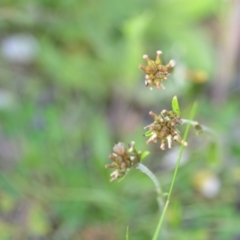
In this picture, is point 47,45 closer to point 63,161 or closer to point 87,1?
→ point 87,1

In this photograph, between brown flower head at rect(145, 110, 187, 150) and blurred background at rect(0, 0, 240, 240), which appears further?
blurred background at rect(0, 0, 240, 240)

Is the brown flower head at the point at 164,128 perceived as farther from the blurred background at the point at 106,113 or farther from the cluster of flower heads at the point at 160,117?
the blurred background at the point at 106,113

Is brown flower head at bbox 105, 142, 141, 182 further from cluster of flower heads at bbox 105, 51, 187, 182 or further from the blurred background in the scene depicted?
the blurred background

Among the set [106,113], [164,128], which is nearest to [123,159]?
[164,128]

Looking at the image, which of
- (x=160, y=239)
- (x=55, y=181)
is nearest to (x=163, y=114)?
(x=160, y=239)

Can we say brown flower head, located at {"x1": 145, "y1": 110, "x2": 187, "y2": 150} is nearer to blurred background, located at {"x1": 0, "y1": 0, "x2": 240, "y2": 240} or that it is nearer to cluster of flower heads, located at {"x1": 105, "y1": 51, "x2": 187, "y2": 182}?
cluster of flower heads, located at {"x1": 105, "y1": 51, "x2": 187, "y2": 182}

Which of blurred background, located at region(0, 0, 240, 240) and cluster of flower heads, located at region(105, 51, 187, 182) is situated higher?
blurred background, located at region(0, 0, 240, 240)

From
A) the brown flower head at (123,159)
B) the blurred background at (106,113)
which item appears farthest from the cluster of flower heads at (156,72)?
the blurred background at (106,113)

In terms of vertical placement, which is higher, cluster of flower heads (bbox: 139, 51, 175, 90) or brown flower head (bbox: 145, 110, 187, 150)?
cluster of flower heads (bbox: 139, 51, 175, 90)

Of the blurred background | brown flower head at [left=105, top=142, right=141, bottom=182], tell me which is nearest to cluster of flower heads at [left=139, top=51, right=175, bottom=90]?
brown flower head at [left=105, top=142, right=141, bottom=182]

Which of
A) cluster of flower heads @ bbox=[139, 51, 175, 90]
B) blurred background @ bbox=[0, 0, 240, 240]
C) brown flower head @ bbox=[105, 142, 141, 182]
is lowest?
brown flower head @ bbox=[105, 142, 141, 182]
